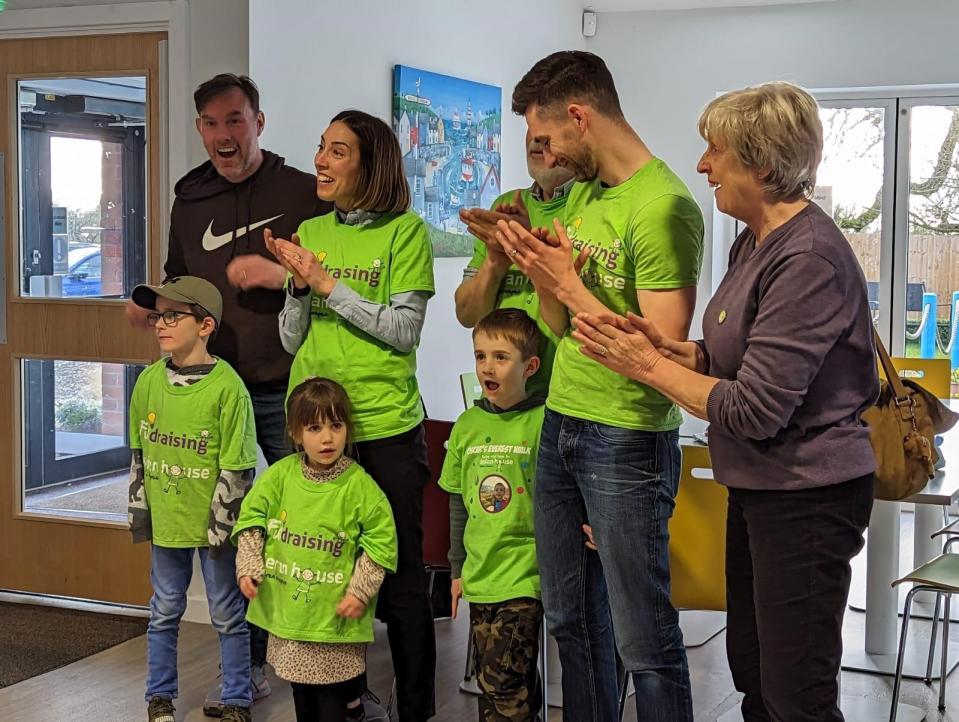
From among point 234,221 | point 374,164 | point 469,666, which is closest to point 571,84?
point 374,164

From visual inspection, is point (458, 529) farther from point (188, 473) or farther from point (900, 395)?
point (900, 395)

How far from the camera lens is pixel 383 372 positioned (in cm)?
272

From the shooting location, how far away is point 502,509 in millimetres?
2576

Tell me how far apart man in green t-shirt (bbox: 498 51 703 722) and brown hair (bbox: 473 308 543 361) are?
0.24 metres

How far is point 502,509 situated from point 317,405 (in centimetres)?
49

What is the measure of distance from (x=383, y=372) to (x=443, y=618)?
5.16 ft

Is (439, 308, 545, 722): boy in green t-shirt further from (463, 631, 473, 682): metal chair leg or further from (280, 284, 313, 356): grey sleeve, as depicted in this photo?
(463, 631, 473, 682): metal chair leg

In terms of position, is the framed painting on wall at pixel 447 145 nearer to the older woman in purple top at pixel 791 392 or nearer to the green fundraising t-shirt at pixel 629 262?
the green fundraising t-shirt at pixel 629 262

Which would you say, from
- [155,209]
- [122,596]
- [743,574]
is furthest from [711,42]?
[743,574]

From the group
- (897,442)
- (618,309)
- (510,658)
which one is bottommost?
(510,658)

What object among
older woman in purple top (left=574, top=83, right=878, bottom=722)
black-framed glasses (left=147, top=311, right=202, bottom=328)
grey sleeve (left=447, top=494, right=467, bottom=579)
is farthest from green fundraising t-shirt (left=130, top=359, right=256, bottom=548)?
older woman in purple top (left=574, top=83, right=878, bottom=722)

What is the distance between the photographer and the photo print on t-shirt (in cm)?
258

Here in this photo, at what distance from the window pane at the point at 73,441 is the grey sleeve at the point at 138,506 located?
1.13 m

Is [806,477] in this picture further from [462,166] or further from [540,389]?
[462,166]
